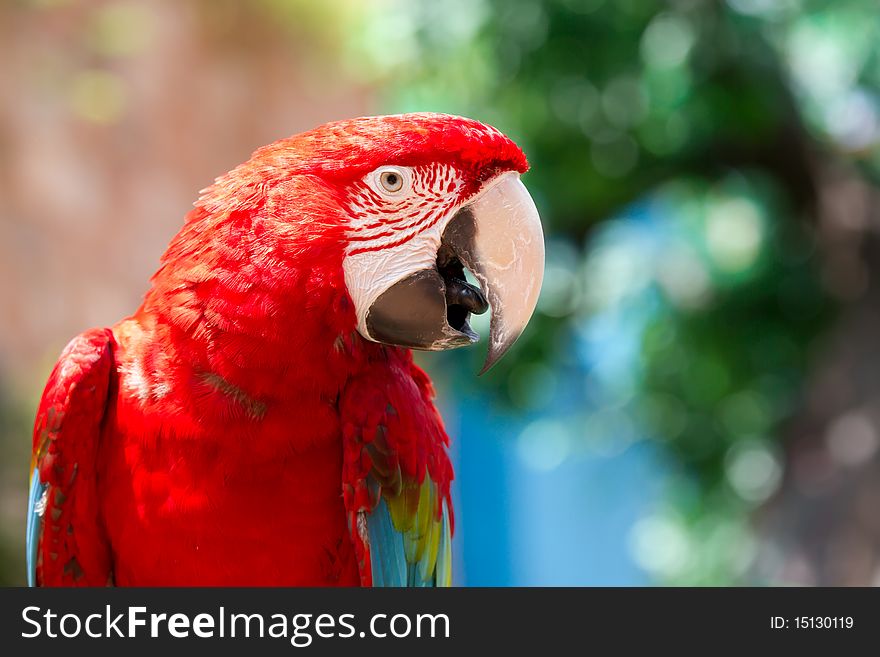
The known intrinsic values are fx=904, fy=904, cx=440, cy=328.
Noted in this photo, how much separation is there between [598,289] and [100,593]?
2.26 m

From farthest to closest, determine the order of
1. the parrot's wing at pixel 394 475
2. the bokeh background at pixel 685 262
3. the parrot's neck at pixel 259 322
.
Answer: the bokeh background at pixel 685 262
the parrot's wing at pixel 394 475
the parrot's neck at pixel 259 322

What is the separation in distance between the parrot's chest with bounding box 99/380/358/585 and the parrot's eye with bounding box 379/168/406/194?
→ 0.32 m

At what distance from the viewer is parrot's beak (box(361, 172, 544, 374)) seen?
1.24 metres

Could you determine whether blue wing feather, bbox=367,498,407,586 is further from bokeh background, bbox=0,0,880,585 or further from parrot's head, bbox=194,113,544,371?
bokeh background, bbox=0,0,880,585

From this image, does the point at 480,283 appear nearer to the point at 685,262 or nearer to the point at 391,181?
the point at 391,181

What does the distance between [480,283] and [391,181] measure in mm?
186

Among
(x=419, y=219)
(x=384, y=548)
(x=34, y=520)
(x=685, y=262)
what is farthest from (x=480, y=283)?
(x=685, y=262)

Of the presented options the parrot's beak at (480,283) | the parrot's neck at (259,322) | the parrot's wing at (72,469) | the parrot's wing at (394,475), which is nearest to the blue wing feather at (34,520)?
the parrot's wing at (72,469)

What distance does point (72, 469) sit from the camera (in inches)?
54.2

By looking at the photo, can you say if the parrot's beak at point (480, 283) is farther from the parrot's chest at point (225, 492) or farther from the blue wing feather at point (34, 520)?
the blue wing feather at point (34, 520)

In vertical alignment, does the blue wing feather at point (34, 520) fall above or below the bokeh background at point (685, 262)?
below

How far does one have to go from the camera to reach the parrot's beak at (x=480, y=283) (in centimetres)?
124

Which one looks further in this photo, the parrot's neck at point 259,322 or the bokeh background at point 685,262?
the bokeh background at point 685,262

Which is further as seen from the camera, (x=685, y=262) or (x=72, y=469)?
(x=685, y=262)
